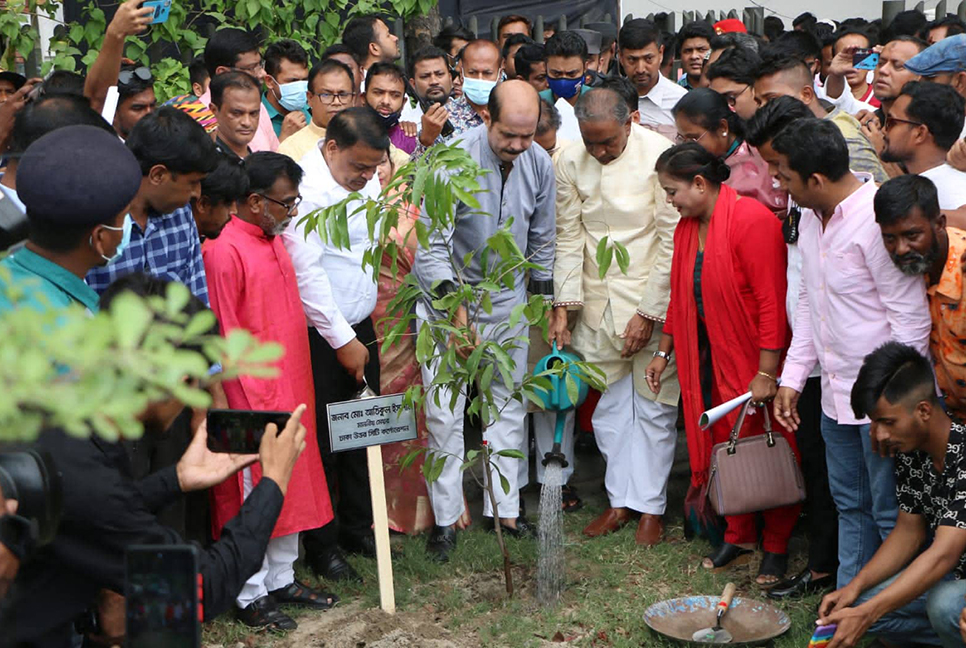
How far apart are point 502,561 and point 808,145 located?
2.13 m

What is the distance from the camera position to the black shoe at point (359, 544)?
188 inches

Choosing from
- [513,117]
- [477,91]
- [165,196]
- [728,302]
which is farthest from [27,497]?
[477,91]

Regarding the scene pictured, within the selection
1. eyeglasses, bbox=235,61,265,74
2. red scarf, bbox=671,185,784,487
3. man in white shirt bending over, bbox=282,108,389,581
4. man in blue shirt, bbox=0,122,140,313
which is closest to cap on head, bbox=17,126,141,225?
man in blue shirt, bbox=0,122,140,313

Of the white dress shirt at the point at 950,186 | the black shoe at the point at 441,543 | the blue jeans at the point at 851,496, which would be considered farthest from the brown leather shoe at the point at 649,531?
the white dress shirt at the point at 950,186

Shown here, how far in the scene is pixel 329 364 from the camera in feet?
14.8

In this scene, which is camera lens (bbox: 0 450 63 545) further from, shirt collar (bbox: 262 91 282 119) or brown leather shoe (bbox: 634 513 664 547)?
shirt collar (bbox: 262 91 282 119)

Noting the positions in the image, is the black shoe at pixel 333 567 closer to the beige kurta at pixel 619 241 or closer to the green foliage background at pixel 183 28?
the beige kurta at pixel 619 241

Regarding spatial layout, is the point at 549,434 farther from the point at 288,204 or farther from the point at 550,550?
the point at 288,204

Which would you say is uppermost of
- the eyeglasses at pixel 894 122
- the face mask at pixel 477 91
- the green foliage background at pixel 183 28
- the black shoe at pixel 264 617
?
the green foliage background at pixel 183 28

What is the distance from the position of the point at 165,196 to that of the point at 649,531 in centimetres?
260

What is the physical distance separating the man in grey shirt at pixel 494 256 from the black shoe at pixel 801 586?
116cm

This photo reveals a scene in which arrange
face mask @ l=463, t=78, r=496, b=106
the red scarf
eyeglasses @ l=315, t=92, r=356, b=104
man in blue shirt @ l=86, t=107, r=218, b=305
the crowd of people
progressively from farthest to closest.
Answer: face mask @ l=463, t=78, r=496, b=106
eyeglasses @ l=315, t=92, r=356, b=104
the red scarf
man in blue shirt @ l=86, t=107, r=218, b=305
the crowd of people

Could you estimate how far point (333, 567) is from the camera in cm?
450

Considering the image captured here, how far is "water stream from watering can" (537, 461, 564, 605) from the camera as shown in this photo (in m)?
4.29
